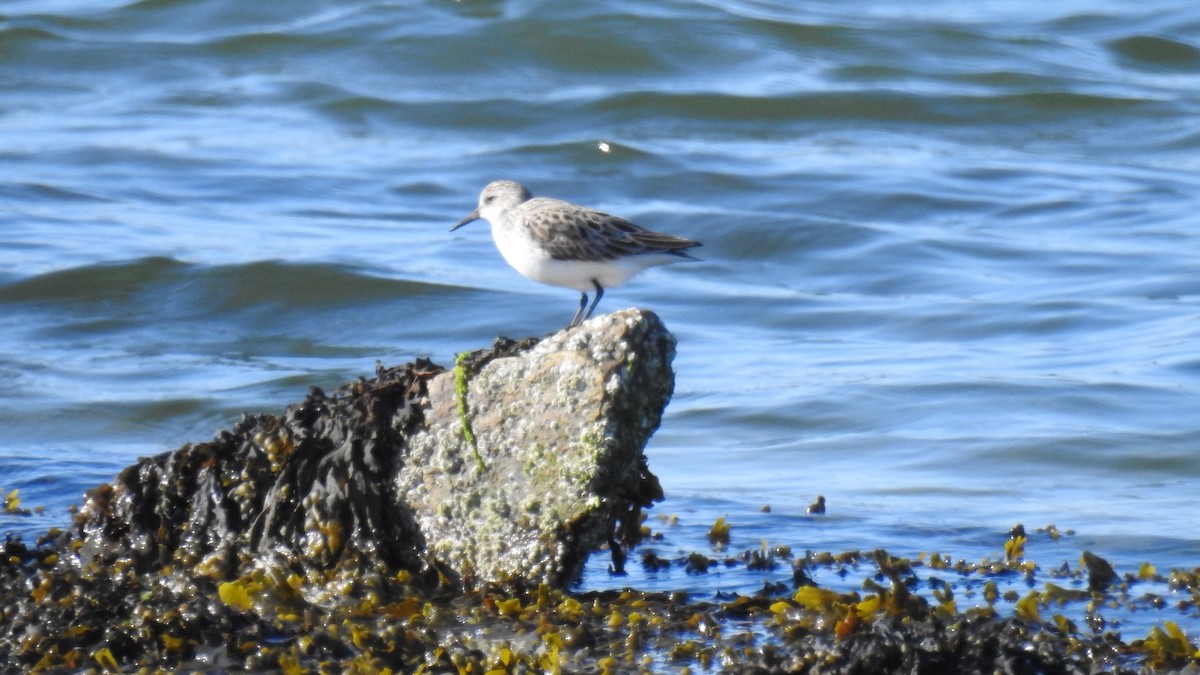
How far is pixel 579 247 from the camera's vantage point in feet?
17.2

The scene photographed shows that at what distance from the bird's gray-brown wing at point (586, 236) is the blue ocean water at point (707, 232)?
3.06ft

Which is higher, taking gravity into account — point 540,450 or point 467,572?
point 540,450

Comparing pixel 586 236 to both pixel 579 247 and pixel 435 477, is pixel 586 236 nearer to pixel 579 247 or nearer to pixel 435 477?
pixel 579 247

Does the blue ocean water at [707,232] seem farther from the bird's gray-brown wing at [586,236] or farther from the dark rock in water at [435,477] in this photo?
the bird's gray-brown wing at [586,236]

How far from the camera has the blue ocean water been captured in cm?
706

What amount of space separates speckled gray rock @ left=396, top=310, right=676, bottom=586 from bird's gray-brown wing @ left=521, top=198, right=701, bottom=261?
110cm

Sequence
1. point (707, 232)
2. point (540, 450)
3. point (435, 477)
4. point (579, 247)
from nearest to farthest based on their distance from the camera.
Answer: point (540, 450), point (435, 477), point (579, 247), point (707, 232)

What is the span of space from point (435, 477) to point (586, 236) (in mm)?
1342

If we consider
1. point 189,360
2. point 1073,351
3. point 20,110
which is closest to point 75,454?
point 189,360

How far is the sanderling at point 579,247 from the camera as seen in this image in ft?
17.2

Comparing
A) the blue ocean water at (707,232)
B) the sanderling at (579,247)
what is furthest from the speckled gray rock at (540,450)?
the sanderling at (579,247)

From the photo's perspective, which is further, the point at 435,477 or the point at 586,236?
the point at 586,236

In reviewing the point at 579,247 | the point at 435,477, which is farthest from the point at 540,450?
the point at 579,247

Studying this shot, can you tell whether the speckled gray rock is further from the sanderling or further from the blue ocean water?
the sanderling
